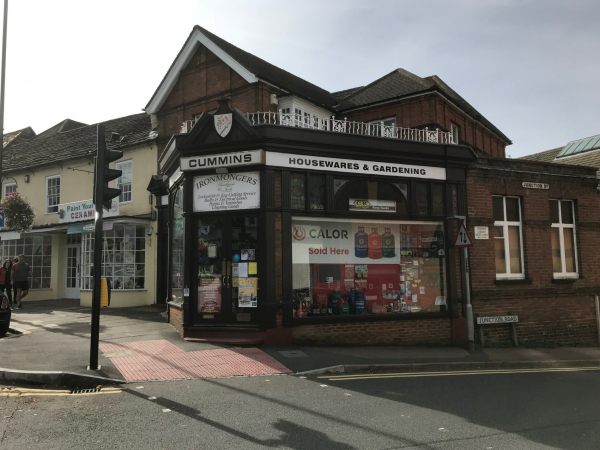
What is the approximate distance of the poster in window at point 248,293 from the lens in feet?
34.0

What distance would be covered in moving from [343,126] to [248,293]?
14.3ft

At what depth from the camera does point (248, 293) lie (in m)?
10.4

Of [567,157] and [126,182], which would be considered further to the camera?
[567,157]

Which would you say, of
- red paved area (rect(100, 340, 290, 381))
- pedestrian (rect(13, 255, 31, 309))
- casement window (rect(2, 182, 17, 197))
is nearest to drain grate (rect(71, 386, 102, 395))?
red paved area (rect(100, 340, 290, 381))

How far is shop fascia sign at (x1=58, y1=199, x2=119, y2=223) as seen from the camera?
19.8 metres

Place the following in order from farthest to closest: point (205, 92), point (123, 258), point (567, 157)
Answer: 1. point (567, 157)
2. point (205, 92)
3. point (123, 258)

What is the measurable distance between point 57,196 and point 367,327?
16.9 m

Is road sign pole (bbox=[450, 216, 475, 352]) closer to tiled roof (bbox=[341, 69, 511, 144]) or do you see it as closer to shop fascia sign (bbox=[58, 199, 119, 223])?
tiled roof (bbox=[341, 69, 511, 144])

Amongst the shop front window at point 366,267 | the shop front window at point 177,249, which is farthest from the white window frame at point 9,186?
the shop front window at point 366,267

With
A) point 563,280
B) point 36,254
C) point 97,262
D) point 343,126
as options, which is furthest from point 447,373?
point 36,254

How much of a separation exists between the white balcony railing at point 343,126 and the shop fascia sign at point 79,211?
10.4m

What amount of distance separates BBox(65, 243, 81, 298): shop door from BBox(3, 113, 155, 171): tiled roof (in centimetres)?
388

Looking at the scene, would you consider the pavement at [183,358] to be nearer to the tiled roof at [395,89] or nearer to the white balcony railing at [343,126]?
the white balcony railing at [343,126]

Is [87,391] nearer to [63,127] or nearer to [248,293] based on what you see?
[248,293]
